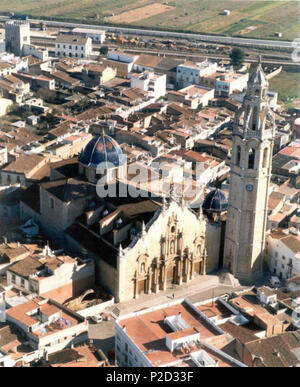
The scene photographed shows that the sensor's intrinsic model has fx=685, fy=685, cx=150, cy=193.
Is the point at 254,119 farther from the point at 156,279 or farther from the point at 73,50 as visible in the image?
the point at 73,50

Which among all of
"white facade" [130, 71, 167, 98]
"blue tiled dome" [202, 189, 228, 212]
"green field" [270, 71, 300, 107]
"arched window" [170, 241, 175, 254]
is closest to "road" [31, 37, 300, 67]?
"green field" [270, 71, 300, 107]

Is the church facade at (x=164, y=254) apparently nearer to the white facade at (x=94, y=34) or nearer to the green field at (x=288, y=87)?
the green field at (x=288, y=87)

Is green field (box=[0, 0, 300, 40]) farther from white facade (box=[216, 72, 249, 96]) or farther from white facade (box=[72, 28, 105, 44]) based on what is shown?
white facade (box=[216, 72, 249, 96])

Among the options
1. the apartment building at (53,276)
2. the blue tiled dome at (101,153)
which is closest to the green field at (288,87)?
the blue tiled dome at (101,153)

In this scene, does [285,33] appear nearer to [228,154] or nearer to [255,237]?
[228,154]

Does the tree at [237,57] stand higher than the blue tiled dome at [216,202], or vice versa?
the tree at [237,57]
